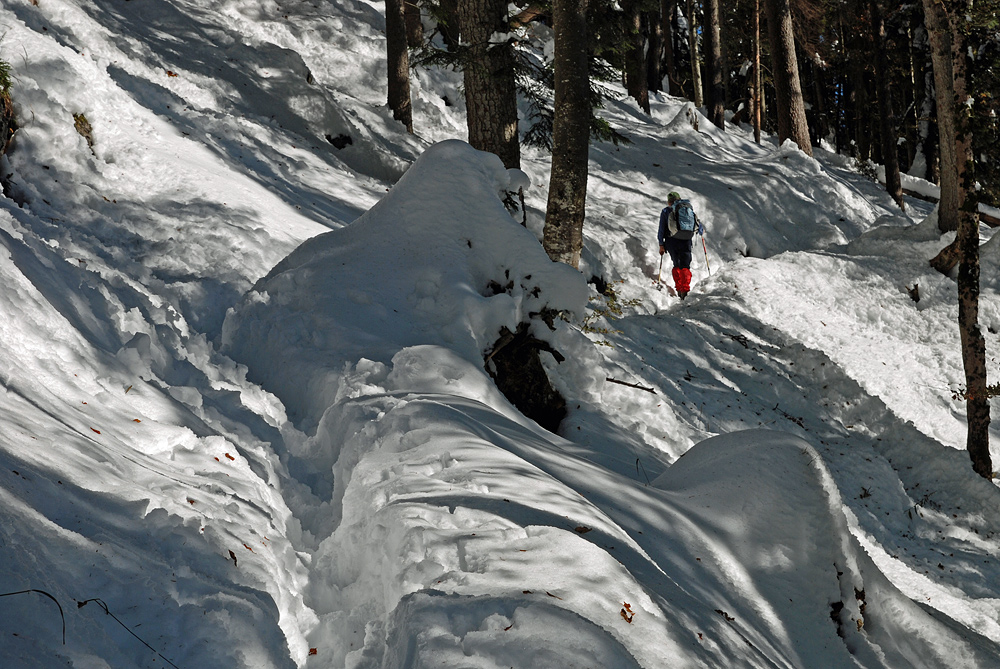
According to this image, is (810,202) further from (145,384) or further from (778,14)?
(145,384)

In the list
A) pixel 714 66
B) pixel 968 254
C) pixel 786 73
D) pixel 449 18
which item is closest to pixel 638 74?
pixel 714 66

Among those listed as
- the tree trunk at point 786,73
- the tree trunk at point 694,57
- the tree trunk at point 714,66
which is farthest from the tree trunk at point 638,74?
the tree trunk at point 694,57

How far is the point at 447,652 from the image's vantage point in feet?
6.97

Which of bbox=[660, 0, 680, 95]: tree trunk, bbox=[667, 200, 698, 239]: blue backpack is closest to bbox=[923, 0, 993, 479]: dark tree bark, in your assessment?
bbox=[667, 200, 698, 239]: blue backpack

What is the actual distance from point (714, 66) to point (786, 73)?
456 centimetres

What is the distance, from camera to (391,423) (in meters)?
3.78

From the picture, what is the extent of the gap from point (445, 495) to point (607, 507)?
3.29 feet

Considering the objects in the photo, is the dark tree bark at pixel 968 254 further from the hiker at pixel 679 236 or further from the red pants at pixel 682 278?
the red pants at pixel 682 278

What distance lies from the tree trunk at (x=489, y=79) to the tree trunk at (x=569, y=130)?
2.14 feet

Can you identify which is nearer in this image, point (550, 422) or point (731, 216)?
point (550, 422)

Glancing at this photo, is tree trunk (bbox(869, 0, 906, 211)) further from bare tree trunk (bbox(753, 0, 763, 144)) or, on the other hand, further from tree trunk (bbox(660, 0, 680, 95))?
tree trunk (bbox(660, 0, 680, 95))

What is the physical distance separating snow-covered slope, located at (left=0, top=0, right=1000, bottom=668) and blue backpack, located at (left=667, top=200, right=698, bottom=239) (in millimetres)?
877

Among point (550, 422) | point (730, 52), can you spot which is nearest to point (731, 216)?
point (550, 422)

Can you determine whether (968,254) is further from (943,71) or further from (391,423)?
(391,423)
